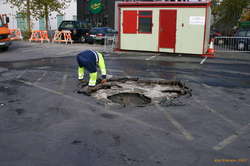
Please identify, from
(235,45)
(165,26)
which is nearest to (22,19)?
(165,26)

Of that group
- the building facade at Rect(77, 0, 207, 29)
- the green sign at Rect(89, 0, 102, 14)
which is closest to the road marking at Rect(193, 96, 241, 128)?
the building facade at Rect(77, 0, 207, 29)

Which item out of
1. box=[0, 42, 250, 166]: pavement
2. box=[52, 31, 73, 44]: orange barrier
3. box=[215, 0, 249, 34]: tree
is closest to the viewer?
box=[0, 42, 250, 166]: pavement

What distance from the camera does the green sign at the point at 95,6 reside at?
37869 millimetres

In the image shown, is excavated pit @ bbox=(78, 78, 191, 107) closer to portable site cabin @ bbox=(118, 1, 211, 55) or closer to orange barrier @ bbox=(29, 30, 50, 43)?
portable site cabin @ bbox=(118, 1, 211, 55)

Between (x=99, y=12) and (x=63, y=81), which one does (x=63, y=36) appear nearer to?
(x=63, y=81)

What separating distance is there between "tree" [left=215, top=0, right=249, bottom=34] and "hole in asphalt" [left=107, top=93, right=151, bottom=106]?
2818 centimetres

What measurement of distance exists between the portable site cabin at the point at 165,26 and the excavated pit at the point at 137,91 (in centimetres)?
743

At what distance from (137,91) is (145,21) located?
31.1 feet

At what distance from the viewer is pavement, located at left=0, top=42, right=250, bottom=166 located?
4.23 metres

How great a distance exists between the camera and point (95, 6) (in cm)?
3831

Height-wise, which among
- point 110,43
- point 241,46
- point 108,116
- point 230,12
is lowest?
point 108,116

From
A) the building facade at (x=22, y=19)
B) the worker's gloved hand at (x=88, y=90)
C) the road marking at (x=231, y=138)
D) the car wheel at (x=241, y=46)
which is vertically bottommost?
the road marking at (x=231, y=138)

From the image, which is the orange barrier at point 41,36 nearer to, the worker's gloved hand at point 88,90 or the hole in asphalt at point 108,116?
the worker's gloved hand at point 88,90

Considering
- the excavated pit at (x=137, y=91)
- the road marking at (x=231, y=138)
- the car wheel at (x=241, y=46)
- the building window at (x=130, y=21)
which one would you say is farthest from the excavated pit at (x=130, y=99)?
the car wheel at (x=241, y=46)
